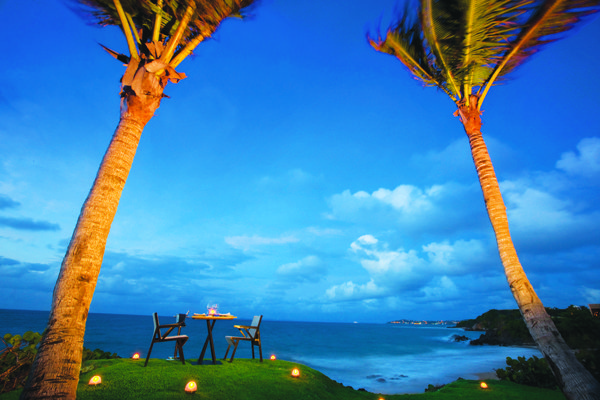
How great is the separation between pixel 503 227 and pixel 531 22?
13.5 ft

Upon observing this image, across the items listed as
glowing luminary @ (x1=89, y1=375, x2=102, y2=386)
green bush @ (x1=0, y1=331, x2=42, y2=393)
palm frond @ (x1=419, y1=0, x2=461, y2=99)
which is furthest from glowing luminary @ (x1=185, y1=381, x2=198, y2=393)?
palm frond @ (x1=419, y1=0, x2=461, y2=99)

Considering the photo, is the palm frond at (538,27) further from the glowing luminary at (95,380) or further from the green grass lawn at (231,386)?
the glowing luminary at (95,380)

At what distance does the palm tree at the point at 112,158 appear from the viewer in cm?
275

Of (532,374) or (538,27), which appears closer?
(538,27)

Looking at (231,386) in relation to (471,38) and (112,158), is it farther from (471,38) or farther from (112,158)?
(471,38)

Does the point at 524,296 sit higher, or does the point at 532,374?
the point at 524,296

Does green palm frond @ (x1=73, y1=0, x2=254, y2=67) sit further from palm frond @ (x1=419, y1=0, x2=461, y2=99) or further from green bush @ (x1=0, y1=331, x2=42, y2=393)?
green bush @ (x1=0, y1=331, x2=42, y2=393)

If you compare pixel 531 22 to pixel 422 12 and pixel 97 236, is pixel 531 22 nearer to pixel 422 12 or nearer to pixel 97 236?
pixel 422 12

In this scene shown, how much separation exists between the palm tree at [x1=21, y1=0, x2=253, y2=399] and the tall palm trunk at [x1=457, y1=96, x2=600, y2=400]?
5.39 metres

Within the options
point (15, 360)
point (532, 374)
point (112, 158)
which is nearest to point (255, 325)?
point (15, 360)

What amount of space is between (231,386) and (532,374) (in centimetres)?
792

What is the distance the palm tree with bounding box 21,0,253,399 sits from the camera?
2.75 meters

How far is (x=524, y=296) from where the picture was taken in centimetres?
472

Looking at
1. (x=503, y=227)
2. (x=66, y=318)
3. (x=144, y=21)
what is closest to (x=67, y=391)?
(x=66, y=318)
